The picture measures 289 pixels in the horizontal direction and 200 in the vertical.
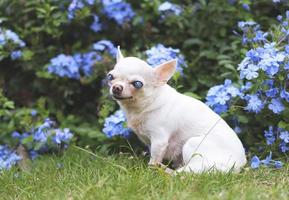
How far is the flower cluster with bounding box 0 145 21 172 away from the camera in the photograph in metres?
5.53

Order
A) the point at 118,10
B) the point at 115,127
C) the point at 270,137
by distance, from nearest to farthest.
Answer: the point at 270,137, the point at 115,127, the point at 118,10

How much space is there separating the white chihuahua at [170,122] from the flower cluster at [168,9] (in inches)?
67.9

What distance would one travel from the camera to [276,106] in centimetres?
501

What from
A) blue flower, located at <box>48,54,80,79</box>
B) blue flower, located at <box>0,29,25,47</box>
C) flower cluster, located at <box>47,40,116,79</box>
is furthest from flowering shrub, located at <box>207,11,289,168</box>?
blue flower, located at <box>0,29,25,47</box>

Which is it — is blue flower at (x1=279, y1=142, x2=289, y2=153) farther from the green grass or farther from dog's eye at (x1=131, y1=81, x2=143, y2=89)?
dog's eye at (x1=131, y1=81, x2=143, y2=89)

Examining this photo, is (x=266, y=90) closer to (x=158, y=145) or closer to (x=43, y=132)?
(x=158, y=145)

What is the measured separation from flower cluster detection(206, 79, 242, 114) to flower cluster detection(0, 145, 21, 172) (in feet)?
5.97

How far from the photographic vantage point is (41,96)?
690 centimetres

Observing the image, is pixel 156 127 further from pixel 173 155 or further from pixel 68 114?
pixel 68 114

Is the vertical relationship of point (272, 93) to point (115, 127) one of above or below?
above

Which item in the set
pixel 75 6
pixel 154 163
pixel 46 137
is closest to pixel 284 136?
pixel 154 163

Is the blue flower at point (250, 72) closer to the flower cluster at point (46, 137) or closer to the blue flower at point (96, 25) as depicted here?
the flower cluster at point (46, 137)

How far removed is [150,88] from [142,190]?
33.5 inches

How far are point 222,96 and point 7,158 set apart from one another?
84.0 inches
